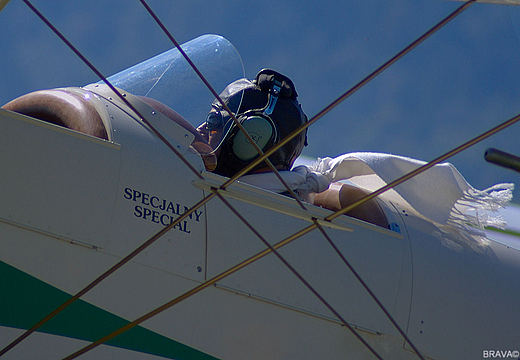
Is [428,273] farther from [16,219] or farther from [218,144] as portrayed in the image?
[16,219]

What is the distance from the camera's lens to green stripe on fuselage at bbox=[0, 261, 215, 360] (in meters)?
1.74

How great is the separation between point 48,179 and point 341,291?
4.30ft

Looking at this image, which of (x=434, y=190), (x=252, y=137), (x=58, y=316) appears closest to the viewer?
(x=58, y=316)

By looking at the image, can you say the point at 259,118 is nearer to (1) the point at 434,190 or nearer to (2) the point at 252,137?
(2) the point at 252,137

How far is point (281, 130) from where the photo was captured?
9.06 ft

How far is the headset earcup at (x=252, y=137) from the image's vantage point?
258 cm

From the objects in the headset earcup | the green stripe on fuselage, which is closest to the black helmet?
the headset earcup

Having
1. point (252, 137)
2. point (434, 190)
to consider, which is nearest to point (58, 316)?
point (252, 137)

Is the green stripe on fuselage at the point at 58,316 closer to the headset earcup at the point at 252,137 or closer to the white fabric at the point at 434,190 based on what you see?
the headset earcup at the point at 252,137

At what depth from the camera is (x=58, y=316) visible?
180 cm

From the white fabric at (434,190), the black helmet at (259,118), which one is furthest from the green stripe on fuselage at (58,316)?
the white fabric at (434,190)

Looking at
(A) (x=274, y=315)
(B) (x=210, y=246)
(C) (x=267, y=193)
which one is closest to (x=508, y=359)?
(A) (x=274, y=315)

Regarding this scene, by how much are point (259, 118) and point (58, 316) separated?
1.31 m

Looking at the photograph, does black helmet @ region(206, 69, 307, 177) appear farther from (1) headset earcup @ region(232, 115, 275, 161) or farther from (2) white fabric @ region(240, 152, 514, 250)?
(2) white fabric @ region(240, 152, 514, 250)
